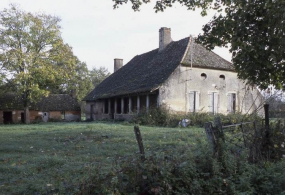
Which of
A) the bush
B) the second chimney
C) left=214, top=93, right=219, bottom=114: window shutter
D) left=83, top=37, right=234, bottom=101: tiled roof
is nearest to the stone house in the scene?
the second chimney

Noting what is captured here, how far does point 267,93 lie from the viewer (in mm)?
8805

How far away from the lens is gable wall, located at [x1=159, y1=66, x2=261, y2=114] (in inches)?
923

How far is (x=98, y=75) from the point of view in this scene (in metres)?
78.5

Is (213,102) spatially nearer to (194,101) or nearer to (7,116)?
(194,101)

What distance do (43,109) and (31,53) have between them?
10554 mm

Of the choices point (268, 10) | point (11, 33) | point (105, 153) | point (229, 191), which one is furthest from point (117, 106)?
point (229, 191)

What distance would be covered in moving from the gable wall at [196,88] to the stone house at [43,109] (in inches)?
931

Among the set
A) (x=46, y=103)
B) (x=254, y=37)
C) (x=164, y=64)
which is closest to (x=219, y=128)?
(x=254, y=37)

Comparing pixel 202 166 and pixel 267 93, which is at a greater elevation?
pixel 267 93

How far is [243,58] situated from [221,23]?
4.15 ft

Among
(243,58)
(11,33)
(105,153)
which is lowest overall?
(105,153)

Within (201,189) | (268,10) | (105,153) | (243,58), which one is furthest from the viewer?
(105,153)

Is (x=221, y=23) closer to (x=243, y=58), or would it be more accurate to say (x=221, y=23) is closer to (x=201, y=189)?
(x=243, y=58)

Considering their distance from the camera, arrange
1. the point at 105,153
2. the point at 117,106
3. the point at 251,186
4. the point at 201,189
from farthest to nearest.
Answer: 1. the point at 117,106
2. the point at 105,153
3. the point at 251,186
4. the point at 201,189
